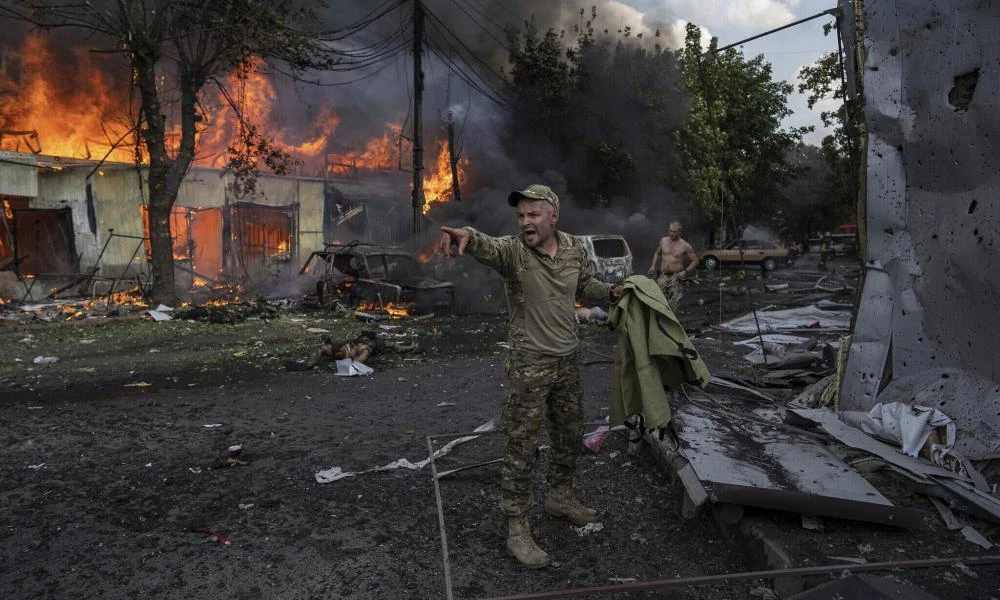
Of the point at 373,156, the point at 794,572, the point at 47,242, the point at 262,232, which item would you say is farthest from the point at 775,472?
the point at 373,156

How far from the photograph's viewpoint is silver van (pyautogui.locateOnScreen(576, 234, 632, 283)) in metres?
14.5

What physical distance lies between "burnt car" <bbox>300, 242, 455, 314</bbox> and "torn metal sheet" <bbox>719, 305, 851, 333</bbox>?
5752mm

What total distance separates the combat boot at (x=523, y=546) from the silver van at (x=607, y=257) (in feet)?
37.8

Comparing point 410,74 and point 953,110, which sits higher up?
point 410,74

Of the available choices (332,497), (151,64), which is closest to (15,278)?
(151,64)

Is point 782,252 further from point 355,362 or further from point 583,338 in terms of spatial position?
point 355,362

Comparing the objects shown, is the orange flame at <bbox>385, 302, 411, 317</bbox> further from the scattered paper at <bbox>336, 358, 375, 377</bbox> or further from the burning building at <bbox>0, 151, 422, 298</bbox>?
the burning building at <bbox>0, 151, 422, 298</bbox>

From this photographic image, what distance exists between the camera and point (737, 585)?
9.30 ft

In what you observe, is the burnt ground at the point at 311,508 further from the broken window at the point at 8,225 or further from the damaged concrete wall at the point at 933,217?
the broken window at the point at 8,225

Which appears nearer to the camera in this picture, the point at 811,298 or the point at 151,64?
the point at 151,64

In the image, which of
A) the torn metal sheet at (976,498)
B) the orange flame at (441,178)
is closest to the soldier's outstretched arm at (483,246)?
the torn metal sheet at (976,498)

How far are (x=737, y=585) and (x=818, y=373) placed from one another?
3599 millimetres

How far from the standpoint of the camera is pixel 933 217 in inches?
153

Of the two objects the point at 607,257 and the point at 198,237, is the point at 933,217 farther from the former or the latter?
the point at 198,237
